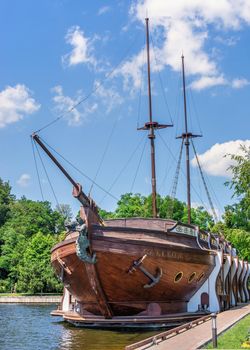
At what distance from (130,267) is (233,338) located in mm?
6262

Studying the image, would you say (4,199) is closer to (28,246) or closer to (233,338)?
(28,246)

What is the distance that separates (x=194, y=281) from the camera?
21.7 m

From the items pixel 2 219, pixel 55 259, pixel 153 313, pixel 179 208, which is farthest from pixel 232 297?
pixel 2 219

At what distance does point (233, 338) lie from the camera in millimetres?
12266

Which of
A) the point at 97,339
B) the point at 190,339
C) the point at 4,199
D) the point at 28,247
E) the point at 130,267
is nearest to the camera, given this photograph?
the point at 190,339

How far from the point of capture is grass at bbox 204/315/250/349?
11.1 m

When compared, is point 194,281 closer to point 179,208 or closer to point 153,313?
point 153,313

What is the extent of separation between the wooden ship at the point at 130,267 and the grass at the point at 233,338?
436 centimetres

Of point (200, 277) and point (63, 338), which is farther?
point (200, 277)

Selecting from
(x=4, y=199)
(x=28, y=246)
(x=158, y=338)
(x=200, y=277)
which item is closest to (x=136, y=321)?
(x=200, y=277)

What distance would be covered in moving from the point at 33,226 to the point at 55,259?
158ft

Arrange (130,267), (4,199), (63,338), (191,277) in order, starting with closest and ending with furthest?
(63,338) → (130,267) → (191,277) → (4,199)

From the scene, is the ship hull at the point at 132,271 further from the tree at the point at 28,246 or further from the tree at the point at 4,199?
the tree at the point at 4,199

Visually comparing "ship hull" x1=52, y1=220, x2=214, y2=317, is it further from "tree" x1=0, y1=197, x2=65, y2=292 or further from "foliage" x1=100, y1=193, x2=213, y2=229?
"foliage" x1=100, y1=193, x2=213, y2=229
